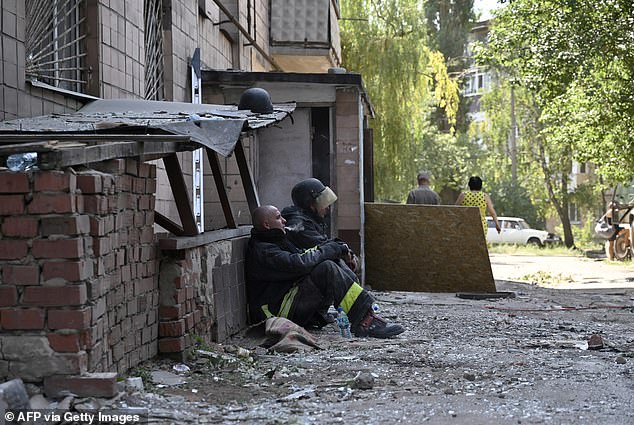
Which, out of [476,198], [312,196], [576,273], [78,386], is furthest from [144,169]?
[576,273]

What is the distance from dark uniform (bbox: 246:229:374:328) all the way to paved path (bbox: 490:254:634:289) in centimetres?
915

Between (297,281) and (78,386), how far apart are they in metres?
3.56

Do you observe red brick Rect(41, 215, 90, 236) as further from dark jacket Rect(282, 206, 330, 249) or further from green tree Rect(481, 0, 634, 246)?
green tree Rect(481, 0, 634, 246)

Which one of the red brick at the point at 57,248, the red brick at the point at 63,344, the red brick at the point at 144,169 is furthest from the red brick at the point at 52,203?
the red brick at the point at 144,169

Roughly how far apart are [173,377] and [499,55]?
55.4 feet

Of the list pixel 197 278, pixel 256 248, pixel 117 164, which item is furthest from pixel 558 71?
pixel 117 164

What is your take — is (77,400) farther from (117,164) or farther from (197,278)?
(197,278)

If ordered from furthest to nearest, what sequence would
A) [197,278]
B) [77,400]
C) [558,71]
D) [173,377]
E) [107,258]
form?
[558,71] → [197,278] → [173,377] → [107,258] → [77,400]

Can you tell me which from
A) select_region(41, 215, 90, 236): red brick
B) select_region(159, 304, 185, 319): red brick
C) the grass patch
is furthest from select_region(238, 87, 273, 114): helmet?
the grass patch

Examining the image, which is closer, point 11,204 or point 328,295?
point 11,204

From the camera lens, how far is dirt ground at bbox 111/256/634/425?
4.94m

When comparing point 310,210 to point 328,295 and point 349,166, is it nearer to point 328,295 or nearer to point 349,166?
point 328,295

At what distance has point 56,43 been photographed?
26.7ft

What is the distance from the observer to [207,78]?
12.6 meters
